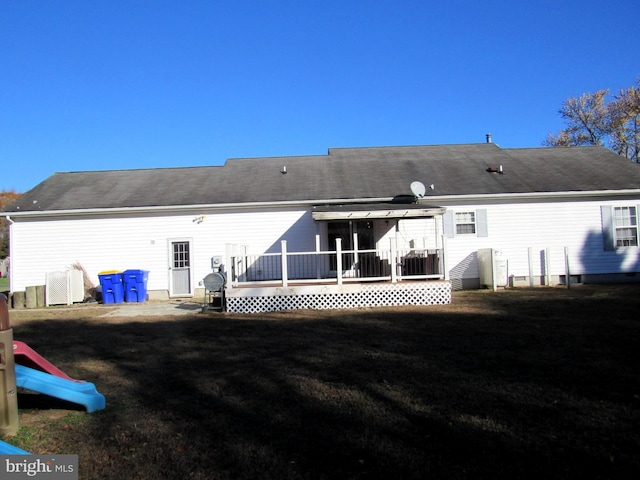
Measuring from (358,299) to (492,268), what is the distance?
4963mm

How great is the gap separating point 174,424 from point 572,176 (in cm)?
1590

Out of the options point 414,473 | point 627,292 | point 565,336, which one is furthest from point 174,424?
point 627,292

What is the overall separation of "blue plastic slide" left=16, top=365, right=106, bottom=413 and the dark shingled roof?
10778mm

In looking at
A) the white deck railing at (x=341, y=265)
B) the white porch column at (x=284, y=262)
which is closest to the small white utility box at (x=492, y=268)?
the white deck railing at (x=341, y=265)

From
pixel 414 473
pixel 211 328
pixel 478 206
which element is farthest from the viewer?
pixel 478 206

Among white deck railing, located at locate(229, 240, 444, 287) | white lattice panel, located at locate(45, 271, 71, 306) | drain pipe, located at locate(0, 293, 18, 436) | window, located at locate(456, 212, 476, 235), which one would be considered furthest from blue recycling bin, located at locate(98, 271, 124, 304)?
drain pipe, located at locate(0, 293, 18, 436)

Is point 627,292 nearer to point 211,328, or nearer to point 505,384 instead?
point 505,384

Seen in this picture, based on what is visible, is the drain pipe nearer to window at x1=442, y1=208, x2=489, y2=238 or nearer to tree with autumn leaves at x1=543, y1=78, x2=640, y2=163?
window at x1=442, y1=208, x2=489, y2=238

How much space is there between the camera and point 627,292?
499 inches

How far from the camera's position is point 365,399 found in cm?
484

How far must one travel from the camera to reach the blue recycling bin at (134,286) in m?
14.7

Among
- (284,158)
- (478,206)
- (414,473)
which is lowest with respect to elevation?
(414,473)

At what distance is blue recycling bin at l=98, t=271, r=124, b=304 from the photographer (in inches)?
574

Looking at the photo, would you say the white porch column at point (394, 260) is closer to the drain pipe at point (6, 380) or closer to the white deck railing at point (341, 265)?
the white deck railing at point (341, 265)
